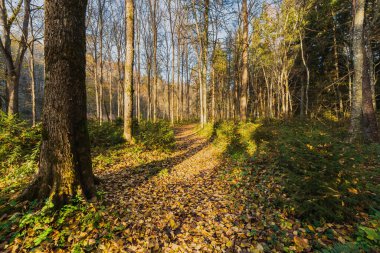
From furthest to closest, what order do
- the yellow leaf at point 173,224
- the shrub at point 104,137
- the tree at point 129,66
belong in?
the tree at point 129,66 < the shrub at point 104,137 < the yellow leaf at point 173,224

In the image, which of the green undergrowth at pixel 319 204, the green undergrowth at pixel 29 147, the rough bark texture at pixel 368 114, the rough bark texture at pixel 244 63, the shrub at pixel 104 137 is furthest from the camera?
the rough bark texture at pixel 244 63

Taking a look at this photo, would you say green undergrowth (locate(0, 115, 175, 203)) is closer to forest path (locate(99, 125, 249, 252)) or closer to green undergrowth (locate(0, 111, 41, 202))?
green undergrowth (locate(0, 111, 41, 202))

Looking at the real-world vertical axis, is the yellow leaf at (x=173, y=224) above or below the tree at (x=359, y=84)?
below

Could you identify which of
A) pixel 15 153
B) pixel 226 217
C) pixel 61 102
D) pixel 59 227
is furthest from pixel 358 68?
pixel 15 153

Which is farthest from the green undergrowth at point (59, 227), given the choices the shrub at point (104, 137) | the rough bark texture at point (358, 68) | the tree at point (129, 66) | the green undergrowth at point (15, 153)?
Answer: the rough bark texture at point (358, 68)

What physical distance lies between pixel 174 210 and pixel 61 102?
3090 millimetres

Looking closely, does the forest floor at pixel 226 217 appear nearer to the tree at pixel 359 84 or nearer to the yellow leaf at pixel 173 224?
the yellow leaf at pixel 173 224

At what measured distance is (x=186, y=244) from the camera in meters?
2.81

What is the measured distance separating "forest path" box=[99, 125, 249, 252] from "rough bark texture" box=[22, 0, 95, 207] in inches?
40.9

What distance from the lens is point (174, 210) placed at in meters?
3.73

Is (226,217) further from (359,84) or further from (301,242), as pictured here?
(359,84)

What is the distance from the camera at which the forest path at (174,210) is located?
283 cm

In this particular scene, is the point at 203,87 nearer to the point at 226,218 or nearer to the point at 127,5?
the point at 127,5

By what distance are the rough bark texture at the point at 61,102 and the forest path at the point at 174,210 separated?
3.41 feet
